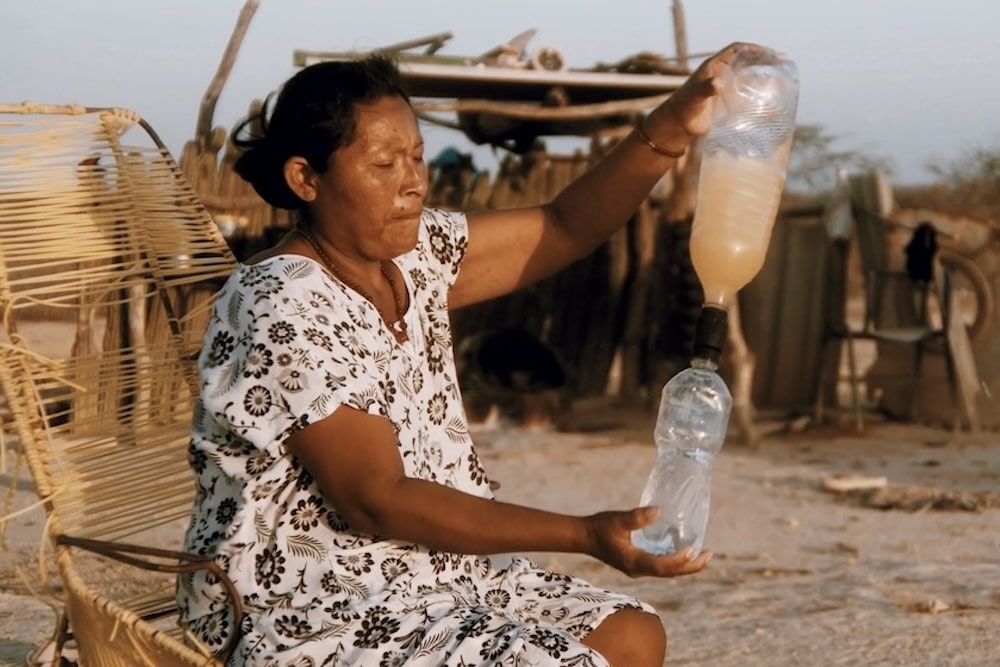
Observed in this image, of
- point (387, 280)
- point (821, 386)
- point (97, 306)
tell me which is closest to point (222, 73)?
point (821, 386)

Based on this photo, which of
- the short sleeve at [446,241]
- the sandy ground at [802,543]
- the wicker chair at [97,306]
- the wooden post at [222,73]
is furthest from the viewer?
the wooden post at [222,73]

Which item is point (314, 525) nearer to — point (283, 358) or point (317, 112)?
point (283, 358)

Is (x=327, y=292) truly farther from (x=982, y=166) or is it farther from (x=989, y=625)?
(x=982, y=166)

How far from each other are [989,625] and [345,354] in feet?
10.9

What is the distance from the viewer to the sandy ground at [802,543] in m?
4.72

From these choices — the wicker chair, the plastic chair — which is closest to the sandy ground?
the wicker chair

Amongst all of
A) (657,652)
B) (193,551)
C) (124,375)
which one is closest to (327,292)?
(193,551)

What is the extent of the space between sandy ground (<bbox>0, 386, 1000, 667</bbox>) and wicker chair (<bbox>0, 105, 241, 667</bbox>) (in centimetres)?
29

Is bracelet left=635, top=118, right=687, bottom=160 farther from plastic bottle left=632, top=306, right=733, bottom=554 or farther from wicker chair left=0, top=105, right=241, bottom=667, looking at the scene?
wicker chair left=0, top=105, right=241, bottom=667

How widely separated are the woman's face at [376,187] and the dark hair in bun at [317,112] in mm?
21

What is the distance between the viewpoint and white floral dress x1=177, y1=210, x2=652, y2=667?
93.0 inches

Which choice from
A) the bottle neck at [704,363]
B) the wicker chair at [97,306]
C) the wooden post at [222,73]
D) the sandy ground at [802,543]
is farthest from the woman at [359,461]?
the wooden post at [222,73]

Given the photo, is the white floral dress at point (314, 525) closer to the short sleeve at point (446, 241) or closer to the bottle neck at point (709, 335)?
the short sleeve at point (446, 241)

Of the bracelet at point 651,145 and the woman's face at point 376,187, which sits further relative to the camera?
the bracelet at point 651,145
